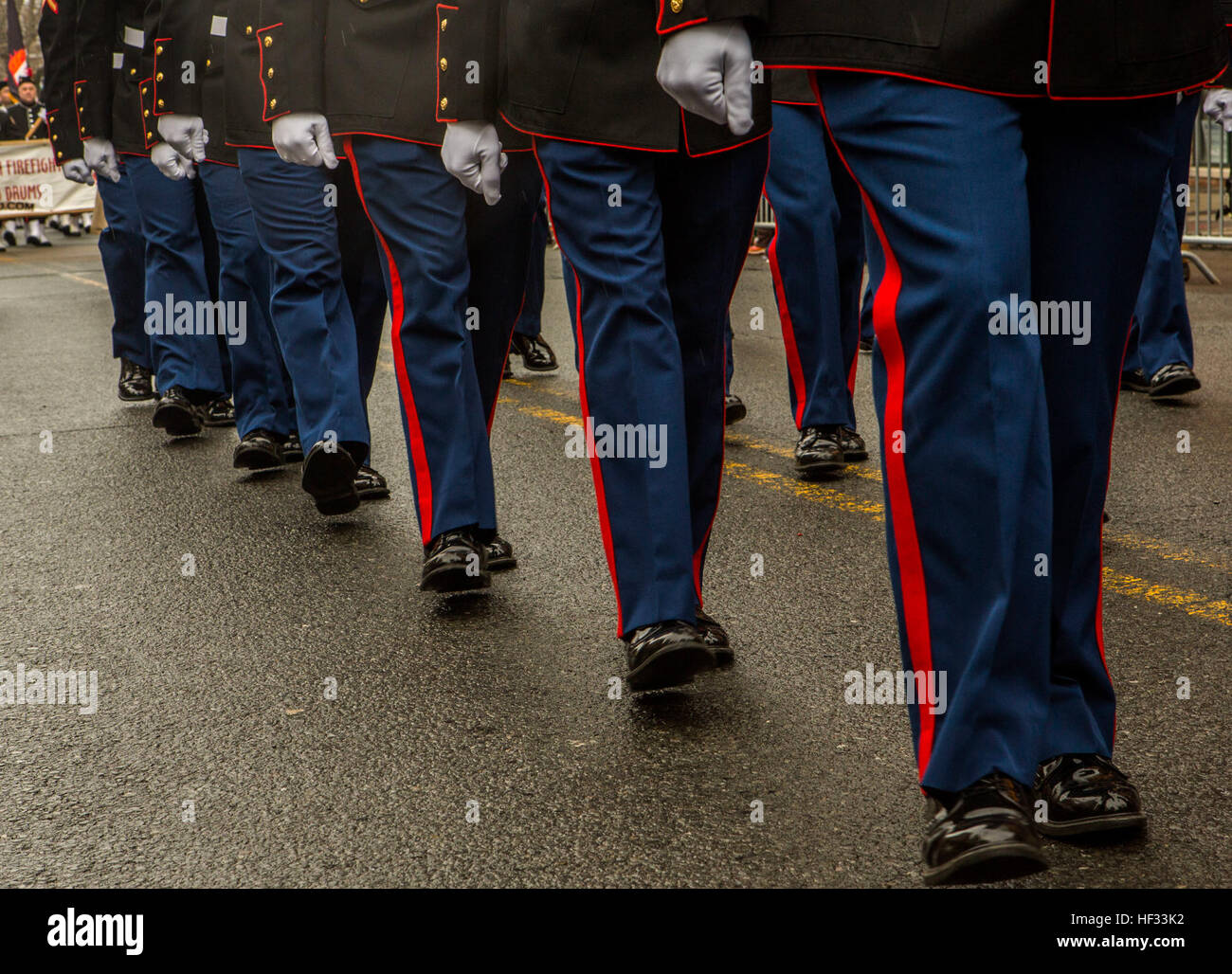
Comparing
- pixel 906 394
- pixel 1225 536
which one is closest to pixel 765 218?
→ pixel 1225 536

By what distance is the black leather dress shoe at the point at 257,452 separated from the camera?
5.38 metres

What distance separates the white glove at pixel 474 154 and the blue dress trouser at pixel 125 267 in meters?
3.85

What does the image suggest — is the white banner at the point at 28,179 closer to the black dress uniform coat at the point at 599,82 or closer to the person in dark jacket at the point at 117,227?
the person in dark jacket at the point at 117,227

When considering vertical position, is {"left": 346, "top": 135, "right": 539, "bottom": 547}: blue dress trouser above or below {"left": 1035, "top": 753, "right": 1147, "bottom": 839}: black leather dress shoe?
above

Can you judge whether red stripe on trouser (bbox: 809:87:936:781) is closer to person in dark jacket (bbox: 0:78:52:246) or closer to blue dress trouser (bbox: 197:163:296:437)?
blue dress trouser (bbox: 197:163:296:437)

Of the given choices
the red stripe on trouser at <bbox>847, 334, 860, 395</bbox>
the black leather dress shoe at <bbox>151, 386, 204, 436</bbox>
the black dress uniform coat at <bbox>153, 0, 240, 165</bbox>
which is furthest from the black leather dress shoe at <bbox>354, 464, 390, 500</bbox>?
the red stripe on trouser at <bbox>847, 334, 860, 395</bbox>

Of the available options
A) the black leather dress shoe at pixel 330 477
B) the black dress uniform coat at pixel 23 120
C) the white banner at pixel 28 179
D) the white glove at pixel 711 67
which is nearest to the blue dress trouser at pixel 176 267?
the black leather dress shoe at pixel 330 477

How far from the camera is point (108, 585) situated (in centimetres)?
402

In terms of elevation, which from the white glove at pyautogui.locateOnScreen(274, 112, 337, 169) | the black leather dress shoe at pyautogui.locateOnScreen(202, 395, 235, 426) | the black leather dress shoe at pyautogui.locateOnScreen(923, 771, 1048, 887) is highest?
the white glove at pyautogui.locateOnScreen(274, 112, 337, 169)

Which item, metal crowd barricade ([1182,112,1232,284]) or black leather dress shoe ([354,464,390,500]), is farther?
metal crowd barricade ([1182,112,1232,284])

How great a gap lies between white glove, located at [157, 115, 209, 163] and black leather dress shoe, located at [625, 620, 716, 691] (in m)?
3.45

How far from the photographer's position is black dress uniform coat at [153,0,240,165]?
17.8 feet

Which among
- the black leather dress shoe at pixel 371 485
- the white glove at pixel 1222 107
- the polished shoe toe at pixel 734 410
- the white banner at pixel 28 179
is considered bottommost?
the white banner at pixel 28 179

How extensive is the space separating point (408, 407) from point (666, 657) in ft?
4.03
